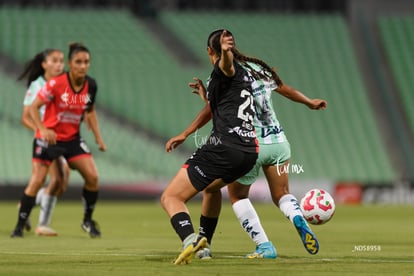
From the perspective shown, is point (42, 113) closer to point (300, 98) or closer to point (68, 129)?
point (68, 129)

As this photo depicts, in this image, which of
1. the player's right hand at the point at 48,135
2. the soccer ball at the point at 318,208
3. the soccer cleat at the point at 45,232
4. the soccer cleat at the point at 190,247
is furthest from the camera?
the soccer cleat at the point at 45,232

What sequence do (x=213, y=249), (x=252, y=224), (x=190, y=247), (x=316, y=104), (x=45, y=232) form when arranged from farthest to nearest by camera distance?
(x=45, y=232)
(x=213, y=249)
(x=252, y=224)
(x=316, y=104)
(x=190, y=247)

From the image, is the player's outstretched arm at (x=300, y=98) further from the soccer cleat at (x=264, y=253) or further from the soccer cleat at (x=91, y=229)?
the soccer cleat at (x=91, y=229)

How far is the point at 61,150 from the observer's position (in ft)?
40.2

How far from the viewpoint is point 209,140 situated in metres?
8.68

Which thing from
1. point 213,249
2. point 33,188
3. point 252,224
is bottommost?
point 33,188

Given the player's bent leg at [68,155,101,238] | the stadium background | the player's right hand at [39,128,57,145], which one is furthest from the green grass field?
the stadium background

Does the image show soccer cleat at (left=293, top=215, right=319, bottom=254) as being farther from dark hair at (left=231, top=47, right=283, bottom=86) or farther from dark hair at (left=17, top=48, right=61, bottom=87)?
dark hair at (left=17, top=48, right=61, bottom=87)

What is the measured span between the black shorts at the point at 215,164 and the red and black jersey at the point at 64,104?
161 inches

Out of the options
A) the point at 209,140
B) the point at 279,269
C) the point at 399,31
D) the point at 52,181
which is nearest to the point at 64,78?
the point at 52,181

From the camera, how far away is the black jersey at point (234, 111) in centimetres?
853

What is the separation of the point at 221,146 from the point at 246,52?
20.9 meters

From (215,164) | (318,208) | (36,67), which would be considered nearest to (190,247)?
(215,164)

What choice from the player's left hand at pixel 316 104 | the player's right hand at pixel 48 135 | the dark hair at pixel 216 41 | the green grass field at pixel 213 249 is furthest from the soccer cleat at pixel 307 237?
the player's right hand at pixel 48 135
